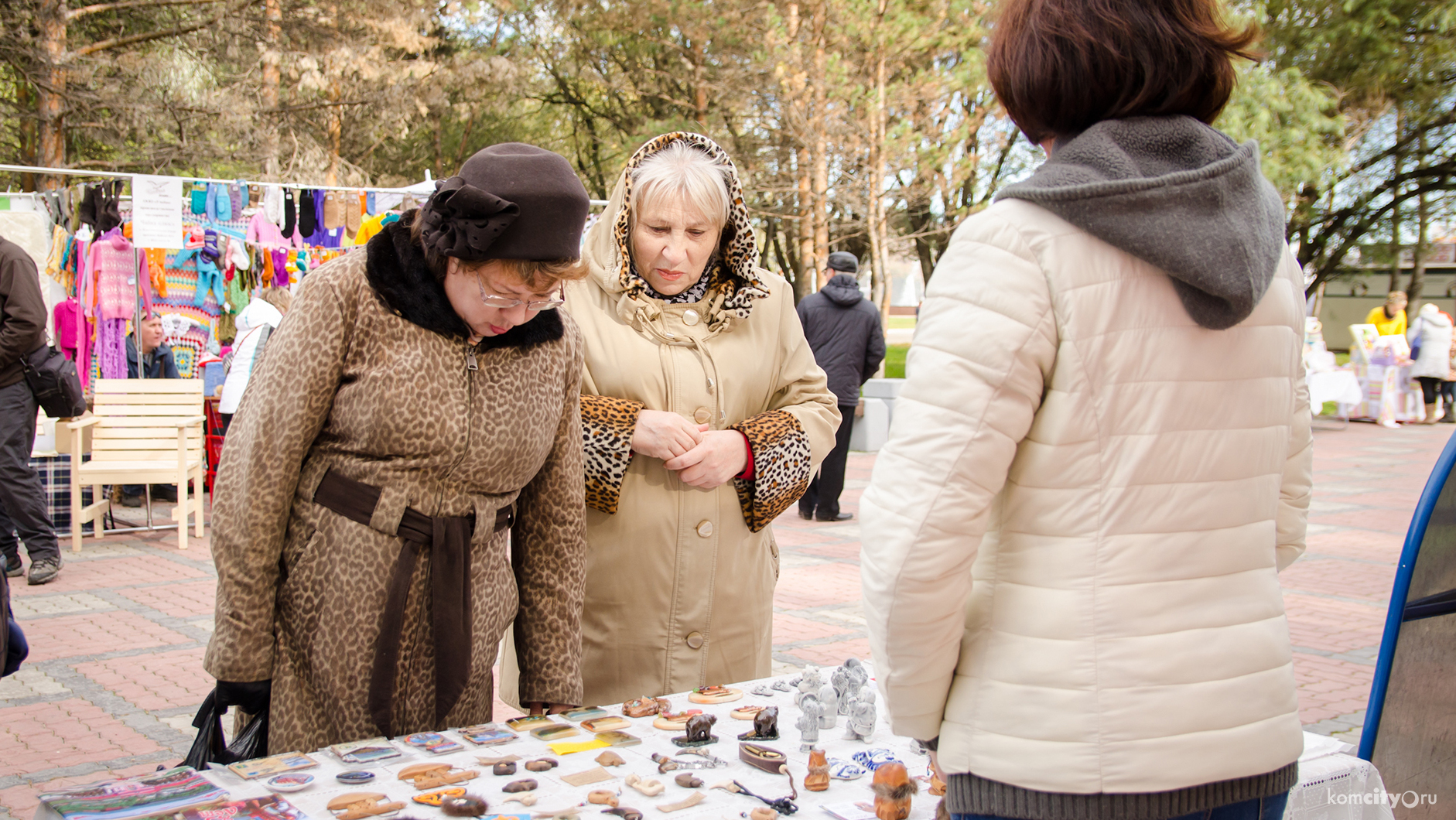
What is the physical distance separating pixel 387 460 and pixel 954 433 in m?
1.05

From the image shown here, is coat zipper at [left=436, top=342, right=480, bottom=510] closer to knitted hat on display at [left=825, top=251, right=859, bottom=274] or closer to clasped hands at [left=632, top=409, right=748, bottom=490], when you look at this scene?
clasped hands at [left=632, top=409, right=748, bottom=490]

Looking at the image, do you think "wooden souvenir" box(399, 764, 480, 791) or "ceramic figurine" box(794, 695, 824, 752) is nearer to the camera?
"wooden souvenir" box(399, 764, 480, 791)

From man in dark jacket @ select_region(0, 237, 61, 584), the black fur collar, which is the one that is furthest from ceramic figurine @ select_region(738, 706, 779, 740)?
man in dark jacket @ select_region(0, 237, 61, 584)

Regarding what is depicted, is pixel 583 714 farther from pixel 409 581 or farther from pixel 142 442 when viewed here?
pixel 142 442

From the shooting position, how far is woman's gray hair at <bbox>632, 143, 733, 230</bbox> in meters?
2.39

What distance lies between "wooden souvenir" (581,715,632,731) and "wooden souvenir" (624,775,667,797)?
0.26 metres

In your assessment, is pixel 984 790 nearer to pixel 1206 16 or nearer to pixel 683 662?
pixel 1206 16

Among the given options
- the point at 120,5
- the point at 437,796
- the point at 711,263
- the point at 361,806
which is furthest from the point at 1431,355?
the point at 120,5

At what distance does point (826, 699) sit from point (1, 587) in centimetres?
145

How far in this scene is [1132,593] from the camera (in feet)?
4.09

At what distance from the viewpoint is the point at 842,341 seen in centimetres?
→ 845

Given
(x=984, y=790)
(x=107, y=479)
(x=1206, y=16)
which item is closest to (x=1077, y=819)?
(x=984, y=790)

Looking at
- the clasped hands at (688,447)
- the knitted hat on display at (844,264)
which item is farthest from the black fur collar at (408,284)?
the knitted hat on display at (844,264)

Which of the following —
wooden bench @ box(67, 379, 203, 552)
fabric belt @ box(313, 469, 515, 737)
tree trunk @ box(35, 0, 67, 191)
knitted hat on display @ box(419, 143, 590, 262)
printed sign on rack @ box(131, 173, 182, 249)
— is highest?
tree trunk @ box(35, 0, 67, 191)
